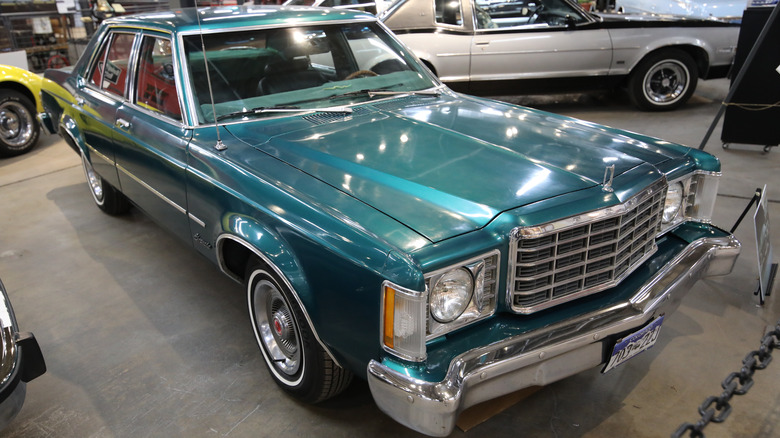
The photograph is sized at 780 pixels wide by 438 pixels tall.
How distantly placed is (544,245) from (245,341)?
5.60 feet

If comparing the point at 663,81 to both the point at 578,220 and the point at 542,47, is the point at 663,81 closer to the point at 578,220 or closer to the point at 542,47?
the point at 542,47

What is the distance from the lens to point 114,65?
373cm

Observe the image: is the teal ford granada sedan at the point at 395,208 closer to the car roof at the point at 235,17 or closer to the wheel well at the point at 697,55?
the car roof at the point at 235,17

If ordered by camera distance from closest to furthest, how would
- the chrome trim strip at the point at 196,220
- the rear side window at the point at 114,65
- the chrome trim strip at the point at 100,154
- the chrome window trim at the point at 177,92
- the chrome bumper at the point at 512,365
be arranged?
the chrome bumper at the point at 512,365 → the chrome trim strip at the point at 196,220 → the chrome window trim at the point at 177,92 → the rear side window at the point at 114,65 → the chrome trim strip at the point at 100,154

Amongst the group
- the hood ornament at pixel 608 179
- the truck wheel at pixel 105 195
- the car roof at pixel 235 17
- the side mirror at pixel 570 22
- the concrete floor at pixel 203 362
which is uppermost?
the car roof at pixel 235 17

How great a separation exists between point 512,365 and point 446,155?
0.94 metres

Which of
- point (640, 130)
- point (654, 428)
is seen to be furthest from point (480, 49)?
point (654, 428)

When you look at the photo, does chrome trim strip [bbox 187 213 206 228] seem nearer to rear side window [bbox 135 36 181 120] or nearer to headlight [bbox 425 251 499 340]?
rear side window [bbox 135 36 181 120]

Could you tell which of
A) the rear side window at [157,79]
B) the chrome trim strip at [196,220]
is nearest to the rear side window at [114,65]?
the rear side window at [157,79]

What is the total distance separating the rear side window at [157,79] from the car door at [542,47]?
4.35 meters

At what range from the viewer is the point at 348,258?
190cm

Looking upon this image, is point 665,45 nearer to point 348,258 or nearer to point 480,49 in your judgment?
point 480,49

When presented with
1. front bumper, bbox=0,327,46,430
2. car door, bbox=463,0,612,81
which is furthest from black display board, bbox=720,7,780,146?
front bumper, bbox=0,327,46,430

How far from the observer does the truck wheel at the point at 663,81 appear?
22.6ft
